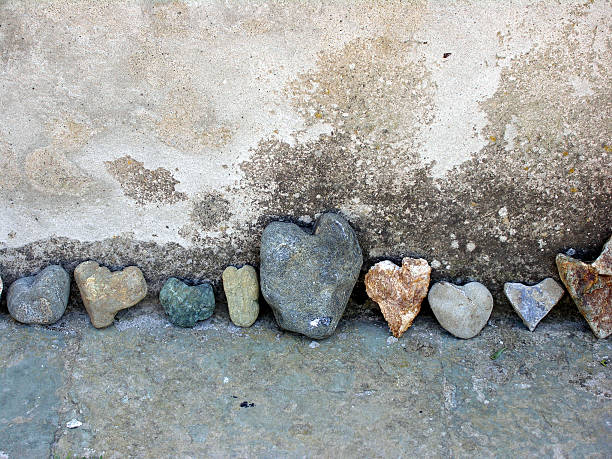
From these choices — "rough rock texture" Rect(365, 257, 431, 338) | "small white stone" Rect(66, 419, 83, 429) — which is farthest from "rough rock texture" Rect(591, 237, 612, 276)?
"small white stone" Rect(66, 419, 83, 429)

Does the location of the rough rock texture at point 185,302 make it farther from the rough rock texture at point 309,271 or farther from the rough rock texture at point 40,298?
the rough rock texture at point 40,298

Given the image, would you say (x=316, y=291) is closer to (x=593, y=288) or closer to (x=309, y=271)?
(x=309, y=271)

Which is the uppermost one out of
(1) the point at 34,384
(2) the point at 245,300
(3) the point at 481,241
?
(3) the point at 481,241

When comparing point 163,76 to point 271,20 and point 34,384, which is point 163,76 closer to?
point 271,20

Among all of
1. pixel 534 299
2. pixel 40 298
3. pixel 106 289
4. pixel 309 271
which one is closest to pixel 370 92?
pixel 309 271

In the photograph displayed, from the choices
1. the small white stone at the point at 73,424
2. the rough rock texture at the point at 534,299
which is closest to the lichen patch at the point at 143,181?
the small white stone at the point at 73,424

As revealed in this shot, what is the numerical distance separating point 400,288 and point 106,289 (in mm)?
978

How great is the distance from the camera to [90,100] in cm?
176

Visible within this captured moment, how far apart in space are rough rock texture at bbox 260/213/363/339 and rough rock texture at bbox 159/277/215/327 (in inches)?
8.6

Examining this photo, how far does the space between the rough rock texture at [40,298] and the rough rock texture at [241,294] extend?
1.79ft

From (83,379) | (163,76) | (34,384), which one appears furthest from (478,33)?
(34,384)

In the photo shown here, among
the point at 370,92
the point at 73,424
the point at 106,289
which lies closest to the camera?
the point at 73,424

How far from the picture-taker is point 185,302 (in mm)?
1851

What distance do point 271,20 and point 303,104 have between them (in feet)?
0.88
